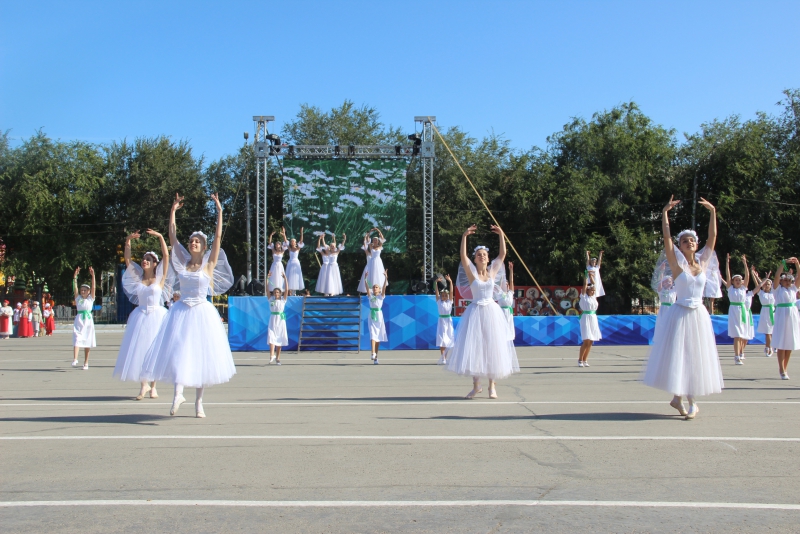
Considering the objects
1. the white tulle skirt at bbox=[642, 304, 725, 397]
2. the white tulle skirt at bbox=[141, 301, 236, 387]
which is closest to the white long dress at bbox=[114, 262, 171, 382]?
the white tulle skirt at bbox=[141, 301, 236, 387]

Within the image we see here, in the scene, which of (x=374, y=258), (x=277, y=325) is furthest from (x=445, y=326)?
(x=374, y=258)

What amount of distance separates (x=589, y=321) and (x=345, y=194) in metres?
16.8

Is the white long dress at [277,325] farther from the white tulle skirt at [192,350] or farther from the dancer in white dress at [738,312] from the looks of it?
the dancer in white dress at [738,312]

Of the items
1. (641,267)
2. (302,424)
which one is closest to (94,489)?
(302,424)

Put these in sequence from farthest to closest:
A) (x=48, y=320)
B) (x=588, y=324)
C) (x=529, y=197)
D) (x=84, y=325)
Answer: (x=529, y=197) < (x=48, y=320) < (x=588, y=324) < (x=84, y=325)

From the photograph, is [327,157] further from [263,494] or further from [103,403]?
[263,494]

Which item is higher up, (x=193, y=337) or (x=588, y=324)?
(x=193, y=337)

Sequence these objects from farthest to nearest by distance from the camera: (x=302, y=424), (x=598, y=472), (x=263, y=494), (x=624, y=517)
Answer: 1. (x=302, y=424)
2. (x=598, y=472)
3. (x=263, y=494)
4. (x=624, y=517)

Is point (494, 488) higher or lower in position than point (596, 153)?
lower

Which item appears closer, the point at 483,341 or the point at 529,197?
the point at 483,341

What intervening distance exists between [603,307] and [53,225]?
3404cm

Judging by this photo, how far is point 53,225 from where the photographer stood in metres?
44.5

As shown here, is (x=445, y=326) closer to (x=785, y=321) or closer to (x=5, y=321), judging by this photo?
(x=785, y=321)

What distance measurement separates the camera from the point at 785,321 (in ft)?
44.8
